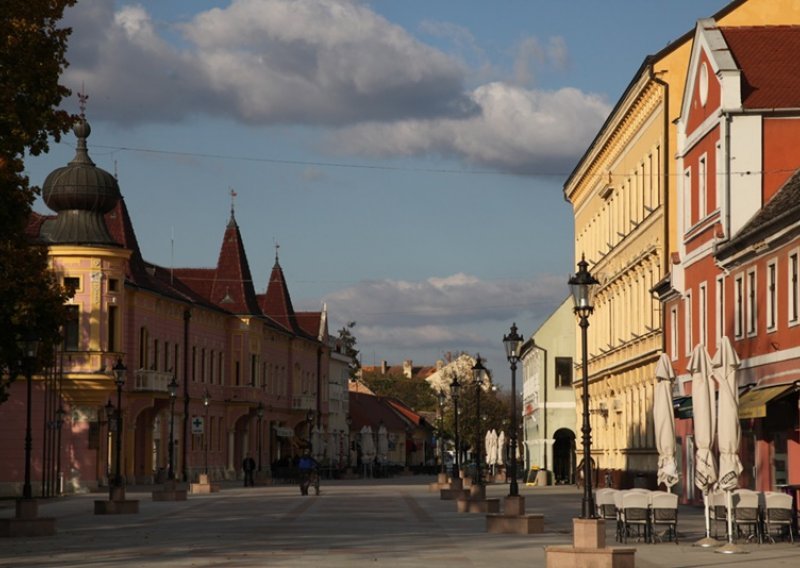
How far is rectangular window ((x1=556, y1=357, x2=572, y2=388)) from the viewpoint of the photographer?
277ft

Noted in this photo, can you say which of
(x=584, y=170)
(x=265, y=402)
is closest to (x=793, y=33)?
(x=584, y=170)

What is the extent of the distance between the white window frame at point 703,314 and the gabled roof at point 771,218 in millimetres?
3138

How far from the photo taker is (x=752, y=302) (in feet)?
116

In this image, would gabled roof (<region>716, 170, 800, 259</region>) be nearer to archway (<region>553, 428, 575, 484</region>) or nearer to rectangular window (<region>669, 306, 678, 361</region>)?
rectangular window (<region>669, 306, 678, 361</region>)

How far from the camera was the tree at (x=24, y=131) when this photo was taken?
98.5ft

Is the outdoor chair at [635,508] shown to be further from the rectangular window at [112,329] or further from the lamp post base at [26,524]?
the rectangular window at [112,329]

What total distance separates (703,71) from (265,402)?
60480 mm

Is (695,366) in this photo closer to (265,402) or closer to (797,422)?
(797,422)

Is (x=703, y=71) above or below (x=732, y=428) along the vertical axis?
above

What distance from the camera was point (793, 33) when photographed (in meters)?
41.5

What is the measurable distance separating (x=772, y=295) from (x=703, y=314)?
7.52 metres

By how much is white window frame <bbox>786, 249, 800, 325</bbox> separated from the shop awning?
52.9 inches

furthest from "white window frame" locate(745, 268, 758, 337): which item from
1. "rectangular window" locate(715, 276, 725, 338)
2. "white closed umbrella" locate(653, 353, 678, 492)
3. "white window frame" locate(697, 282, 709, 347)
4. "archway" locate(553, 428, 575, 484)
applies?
"archway" locate(553, 428, 575, 484)

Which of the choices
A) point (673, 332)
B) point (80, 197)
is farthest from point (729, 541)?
point (80, 197)
